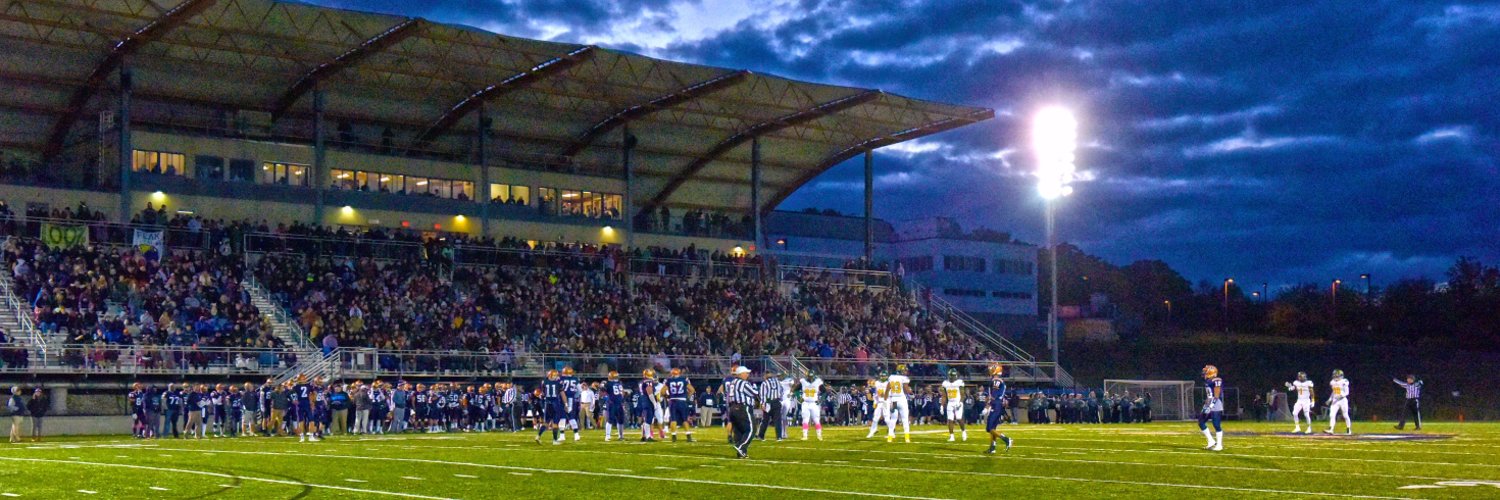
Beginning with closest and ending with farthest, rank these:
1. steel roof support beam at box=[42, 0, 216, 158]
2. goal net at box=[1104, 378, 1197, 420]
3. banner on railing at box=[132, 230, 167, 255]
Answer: steel roof support beam at box=[42, 0, 216, 158], banner on railing at box=[132, 230, 167, 255], goal net at box=[1104, 378, 1197, 420]

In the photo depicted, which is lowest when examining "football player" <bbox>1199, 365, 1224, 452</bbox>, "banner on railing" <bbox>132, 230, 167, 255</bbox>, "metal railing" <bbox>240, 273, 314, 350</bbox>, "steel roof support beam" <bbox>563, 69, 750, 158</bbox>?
"football player" <bbox>1199, 365, 1224, 452</bbox>

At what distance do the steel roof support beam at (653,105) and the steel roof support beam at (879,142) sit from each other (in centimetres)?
1125

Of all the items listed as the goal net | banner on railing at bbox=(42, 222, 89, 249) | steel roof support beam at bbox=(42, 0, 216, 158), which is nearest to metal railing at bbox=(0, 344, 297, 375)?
banner on railing at bbox=(42, 222, 89, 249)

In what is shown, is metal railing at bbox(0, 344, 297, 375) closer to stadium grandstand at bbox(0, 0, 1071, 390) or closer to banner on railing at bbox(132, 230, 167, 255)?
stadium grandstand at bbox(0, 0, 1071, 390)

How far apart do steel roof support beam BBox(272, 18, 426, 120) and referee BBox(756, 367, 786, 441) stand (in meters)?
21.3

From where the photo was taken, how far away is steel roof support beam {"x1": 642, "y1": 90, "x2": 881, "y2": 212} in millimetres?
58862

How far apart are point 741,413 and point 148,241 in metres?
29.9

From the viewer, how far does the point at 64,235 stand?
4622 centimetres

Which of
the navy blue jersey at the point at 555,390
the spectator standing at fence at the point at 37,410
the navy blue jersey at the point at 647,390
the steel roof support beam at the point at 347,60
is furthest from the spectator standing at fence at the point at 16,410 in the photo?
the steel roof support beam at the point at 347,60

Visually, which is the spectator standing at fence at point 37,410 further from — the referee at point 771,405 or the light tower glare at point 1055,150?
the light tower glare at point 1055,150

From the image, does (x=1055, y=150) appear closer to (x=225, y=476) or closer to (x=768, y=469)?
(x=768, y=469)

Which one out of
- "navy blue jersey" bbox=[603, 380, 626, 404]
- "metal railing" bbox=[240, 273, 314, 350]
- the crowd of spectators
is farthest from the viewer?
"metal railing" bbox=[240, 273, 314, 350]

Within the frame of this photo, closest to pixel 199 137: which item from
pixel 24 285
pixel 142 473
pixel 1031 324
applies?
pixel 24 285

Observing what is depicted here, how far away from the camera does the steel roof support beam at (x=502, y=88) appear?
51.5m
